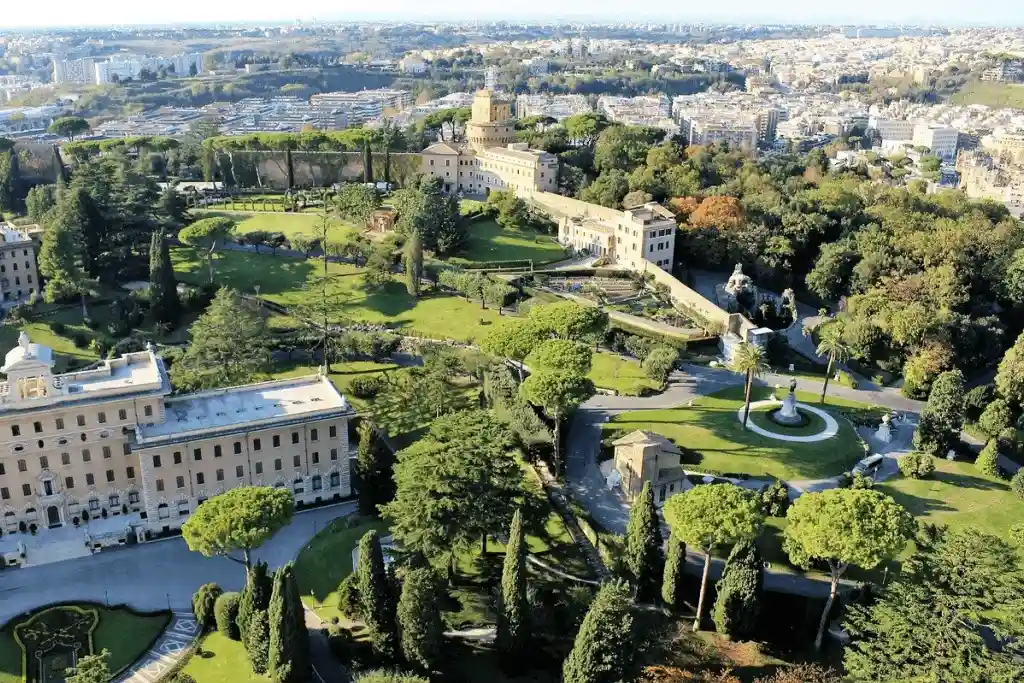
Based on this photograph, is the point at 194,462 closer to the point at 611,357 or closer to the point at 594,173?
the point at 611,357

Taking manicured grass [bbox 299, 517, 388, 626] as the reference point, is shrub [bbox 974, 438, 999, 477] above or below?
above

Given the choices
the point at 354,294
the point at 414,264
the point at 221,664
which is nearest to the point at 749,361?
the point at 414,264

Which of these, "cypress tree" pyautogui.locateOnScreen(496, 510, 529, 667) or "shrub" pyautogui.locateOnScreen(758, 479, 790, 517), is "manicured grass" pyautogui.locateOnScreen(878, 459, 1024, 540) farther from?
"cypress tree" pyautogui.locateOnScreen(496, 510, 529, 667)

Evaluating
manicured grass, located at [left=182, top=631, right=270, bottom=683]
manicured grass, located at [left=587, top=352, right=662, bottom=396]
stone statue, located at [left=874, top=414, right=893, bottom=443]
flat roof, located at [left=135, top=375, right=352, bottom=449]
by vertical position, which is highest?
flat roof, located at [left=135, top=375, right=352, bottom=449]

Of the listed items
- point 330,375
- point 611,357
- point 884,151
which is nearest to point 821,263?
point 611,357

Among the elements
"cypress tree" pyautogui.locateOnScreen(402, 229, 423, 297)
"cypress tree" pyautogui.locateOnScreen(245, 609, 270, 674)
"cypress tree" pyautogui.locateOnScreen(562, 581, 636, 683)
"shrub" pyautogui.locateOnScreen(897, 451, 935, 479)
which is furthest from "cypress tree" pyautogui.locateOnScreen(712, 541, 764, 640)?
"cypress tree" pyautogui.locateOnScreen(402, 229, 423, 297)
